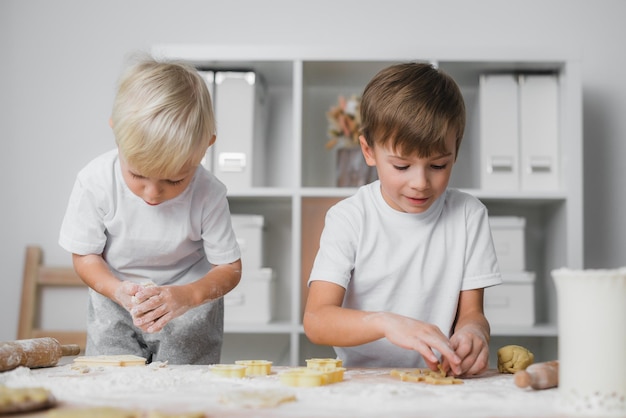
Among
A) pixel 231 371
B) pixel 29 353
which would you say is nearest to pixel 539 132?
pixel 231 371

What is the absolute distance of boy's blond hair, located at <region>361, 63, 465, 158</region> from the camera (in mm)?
1260

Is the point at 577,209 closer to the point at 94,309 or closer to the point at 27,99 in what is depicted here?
the point at 94,309

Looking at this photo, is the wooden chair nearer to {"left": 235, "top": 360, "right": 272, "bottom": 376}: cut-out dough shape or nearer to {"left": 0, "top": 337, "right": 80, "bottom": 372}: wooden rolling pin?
{"left": 0, "top": 337, "right": 80, "bottom": 372}: wooden rolling pin

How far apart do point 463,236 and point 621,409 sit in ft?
2.39

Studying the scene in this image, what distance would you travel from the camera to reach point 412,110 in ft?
4.18

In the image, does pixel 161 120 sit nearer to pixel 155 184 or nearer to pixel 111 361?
pixel 155 184

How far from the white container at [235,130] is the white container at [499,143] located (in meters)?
0.78

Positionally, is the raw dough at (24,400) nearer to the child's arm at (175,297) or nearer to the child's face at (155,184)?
the child's arm at (175,297)

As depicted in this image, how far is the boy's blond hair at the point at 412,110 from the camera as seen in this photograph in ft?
4.13

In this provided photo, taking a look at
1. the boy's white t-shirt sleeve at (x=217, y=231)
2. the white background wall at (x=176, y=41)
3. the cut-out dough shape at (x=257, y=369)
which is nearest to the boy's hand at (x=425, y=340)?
the cut-out dough shape at (x=257, y=369)

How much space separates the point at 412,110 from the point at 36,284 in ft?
5.89

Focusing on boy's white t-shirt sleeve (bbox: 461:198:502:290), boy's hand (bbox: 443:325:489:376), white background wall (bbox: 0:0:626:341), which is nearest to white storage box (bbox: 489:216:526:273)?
white background wall (bbox: 0:0:626:341)

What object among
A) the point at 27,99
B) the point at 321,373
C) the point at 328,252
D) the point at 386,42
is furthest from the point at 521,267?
the point at 27,99

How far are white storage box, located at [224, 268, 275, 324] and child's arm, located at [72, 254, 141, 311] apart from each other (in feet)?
2.91
